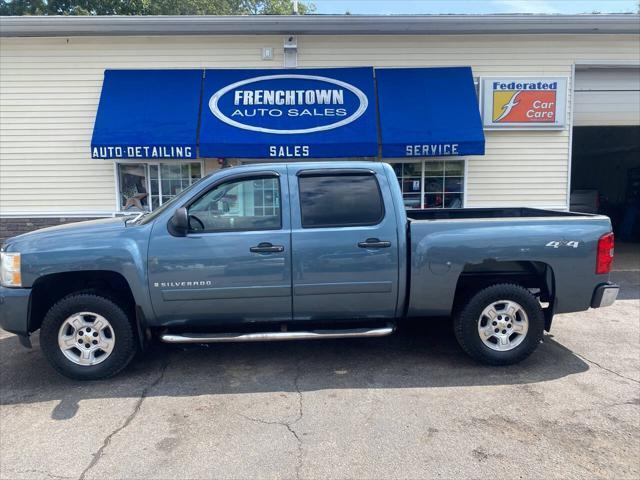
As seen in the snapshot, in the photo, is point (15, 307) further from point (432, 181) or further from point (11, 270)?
point (432, 181)

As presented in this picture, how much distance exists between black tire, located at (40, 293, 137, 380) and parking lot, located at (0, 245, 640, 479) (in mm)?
137

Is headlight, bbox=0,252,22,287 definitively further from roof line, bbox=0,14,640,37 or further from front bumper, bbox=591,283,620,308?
roof line, bbox=0,14,640,37

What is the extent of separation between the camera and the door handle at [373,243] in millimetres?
4137

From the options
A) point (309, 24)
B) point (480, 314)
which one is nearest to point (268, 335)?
point (480, 314)

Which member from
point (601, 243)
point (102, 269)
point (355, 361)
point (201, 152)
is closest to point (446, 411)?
point (355, 361)

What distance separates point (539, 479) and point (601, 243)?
243 cm

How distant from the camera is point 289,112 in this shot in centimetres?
895

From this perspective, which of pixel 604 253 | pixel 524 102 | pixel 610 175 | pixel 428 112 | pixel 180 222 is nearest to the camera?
pixel 180 222

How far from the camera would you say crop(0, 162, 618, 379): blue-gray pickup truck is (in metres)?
4.03

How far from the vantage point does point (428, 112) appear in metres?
8.89

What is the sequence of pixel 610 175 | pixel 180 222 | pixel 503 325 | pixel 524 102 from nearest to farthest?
pixel 180 222, pixel 503 325, pixel 524 102, pixel 610 175

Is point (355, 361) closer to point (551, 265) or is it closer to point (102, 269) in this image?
point (551, 265)

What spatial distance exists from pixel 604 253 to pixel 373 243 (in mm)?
2186

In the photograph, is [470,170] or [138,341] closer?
[138,341]
